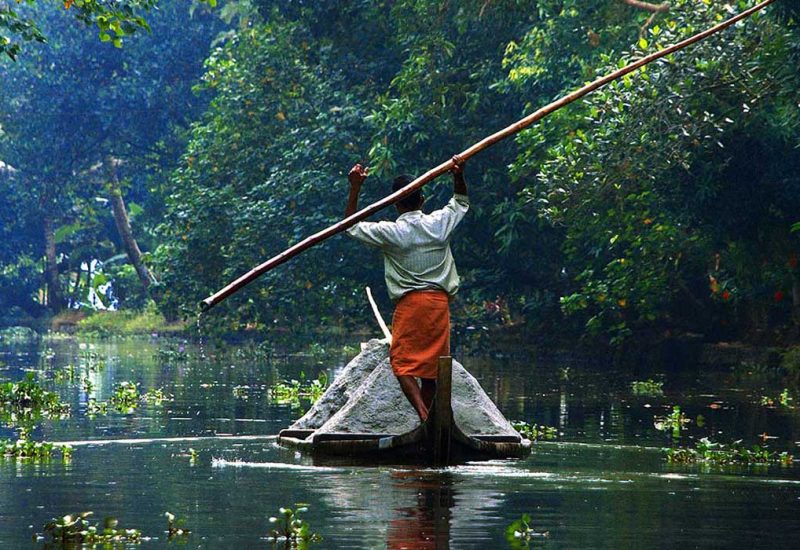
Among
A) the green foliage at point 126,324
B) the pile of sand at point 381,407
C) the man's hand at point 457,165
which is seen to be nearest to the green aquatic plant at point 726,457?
the pile of sand at point 381,407

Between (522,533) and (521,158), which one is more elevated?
(521,158)

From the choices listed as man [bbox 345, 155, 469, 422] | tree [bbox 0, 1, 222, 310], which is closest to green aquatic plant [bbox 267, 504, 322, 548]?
man [bbox 345, 155, 469, 422]

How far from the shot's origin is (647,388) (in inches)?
870

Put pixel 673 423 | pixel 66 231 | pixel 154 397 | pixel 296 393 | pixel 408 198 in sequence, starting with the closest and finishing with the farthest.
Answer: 1. pixel 408 198
2. pixel 673 423
3. pixel 154 397
4. pixel 296 393
5. pixel 66 231

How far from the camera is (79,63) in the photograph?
2085 inches

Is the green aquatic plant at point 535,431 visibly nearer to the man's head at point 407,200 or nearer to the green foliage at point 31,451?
the man's head at point 407,200

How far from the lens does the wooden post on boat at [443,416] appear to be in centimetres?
1088

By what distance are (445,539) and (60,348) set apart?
3214 centimetres

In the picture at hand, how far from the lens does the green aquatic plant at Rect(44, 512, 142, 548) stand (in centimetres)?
758

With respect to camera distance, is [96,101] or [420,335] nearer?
[420,335]

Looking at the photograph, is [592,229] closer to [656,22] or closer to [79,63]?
[656,22]

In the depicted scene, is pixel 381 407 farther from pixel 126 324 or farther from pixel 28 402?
pixel 126 324

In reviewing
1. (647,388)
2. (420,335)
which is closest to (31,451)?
(420,335)

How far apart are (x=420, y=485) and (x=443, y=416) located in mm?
1165
